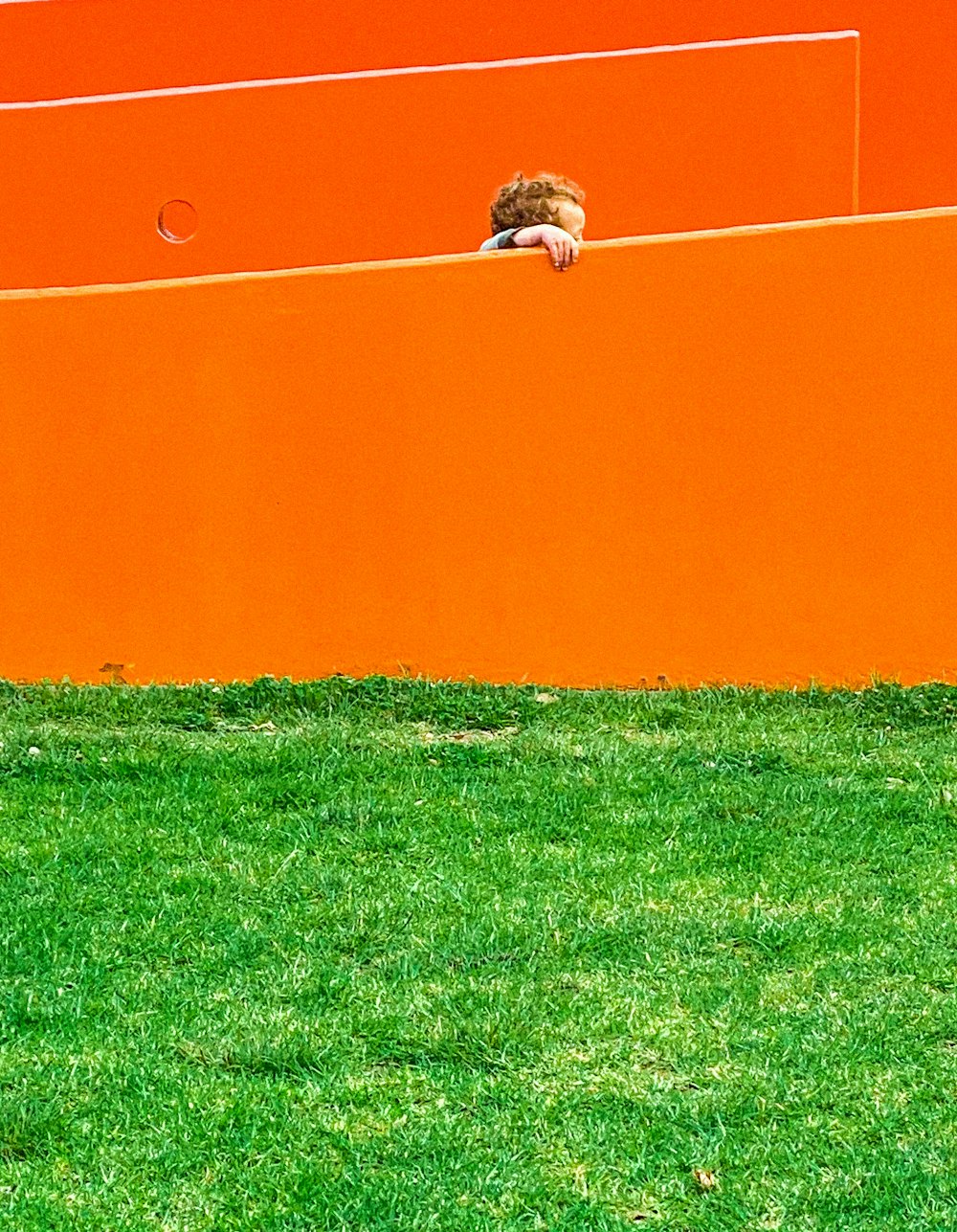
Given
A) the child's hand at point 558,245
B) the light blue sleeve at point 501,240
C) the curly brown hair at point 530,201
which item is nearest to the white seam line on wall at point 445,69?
the curly brown hair at point 530,201

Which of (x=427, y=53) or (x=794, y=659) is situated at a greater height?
(x=427, y=53)

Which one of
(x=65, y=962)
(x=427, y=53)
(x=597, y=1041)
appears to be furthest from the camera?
(x=427, y=53)

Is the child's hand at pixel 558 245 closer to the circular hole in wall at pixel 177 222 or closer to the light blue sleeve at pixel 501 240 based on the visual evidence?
the light blue sleeve at pixel 501 240

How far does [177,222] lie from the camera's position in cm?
759

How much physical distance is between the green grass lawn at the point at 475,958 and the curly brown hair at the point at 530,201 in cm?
165

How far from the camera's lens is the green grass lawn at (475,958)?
334 cm

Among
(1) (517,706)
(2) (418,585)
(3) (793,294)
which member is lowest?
(1) (517,706)

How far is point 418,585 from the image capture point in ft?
19.9

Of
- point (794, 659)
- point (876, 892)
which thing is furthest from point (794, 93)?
point (876, 892)

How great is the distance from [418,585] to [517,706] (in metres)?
0.52

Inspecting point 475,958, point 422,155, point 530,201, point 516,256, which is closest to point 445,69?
point 422,155

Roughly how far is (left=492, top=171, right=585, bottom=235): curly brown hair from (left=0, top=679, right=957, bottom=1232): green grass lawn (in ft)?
5.41

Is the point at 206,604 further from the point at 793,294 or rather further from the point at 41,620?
the point at 793,294

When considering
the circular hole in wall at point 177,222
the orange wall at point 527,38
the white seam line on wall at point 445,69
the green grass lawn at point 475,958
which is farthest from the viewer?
the orange wall at point 527,38
